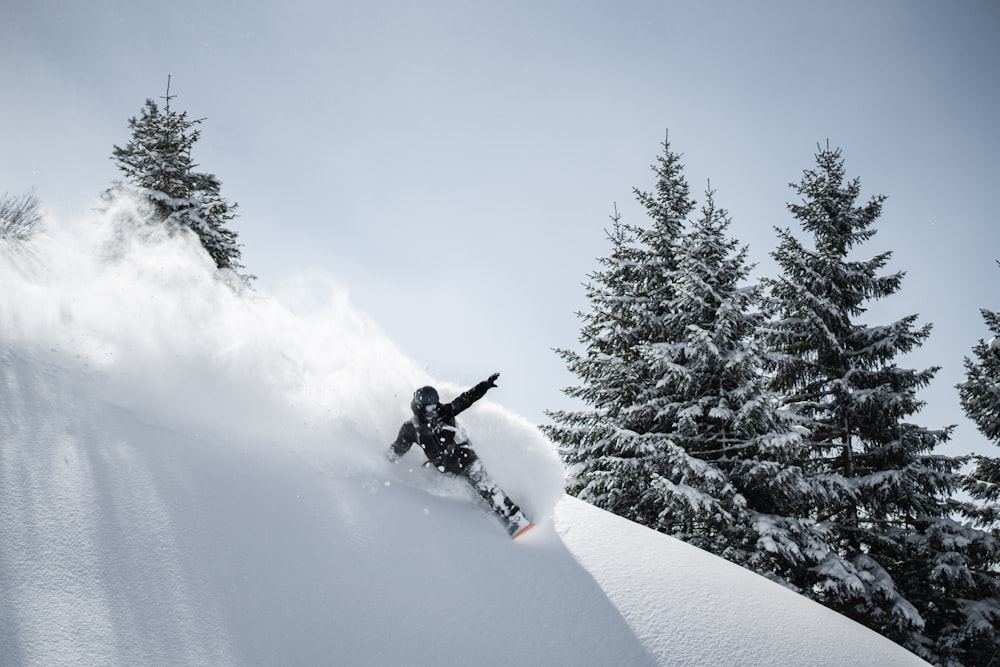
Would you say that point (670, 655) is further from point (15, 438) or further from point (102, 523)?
point (15, 438)

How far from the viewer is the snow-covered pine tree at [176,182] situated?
1446 centimetres

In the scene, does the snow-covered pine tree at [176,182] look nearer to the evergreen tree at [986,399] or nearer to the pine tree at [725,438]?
the pine tree at [725,438]

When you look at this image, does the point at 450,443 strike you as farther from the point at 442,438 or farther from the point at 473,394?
the point at 473,394

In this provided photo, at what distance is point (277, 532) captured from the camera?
→ 4.53 meters

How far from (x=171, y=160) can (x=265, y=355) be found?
11.6 metres

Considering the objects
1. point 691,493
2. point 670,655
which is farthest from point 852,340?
point 670,655

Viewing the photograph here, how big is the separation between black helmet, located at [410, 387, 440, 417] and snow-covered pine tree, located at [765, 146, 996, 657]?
8510 mm

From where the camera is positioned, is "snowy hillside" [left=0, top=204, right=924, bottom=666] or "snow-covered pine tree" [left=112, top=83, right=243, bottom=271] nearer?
"snowy hillside" [left=0, top=204, right=924, bottom=666]

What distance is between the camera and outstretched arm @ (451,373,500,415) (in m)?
6.59

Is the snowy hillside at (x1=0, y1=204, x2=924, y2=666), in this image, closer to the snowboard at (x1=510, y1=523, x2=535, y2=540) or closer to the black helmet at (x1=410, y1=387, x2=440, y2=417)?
the snowboard at (x1=510, y1=523, x2=535, y2=540)

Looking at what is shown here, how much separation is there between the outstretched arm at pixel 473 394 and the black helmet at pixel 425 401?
43cm

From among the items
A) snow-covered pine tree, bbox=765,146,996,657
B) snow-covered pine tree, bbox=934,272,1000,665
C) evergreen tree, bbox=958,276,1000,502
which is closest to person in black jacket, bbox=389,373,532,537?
snow-covered pine tree, bbox=765,146,996,657

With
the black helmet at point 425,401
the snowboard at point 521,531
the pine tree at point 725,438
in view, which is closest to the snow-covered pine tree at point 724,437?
the pine tree at point 725,438

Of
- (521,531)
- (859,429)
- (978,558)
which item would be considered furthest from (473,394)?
(978,558)
